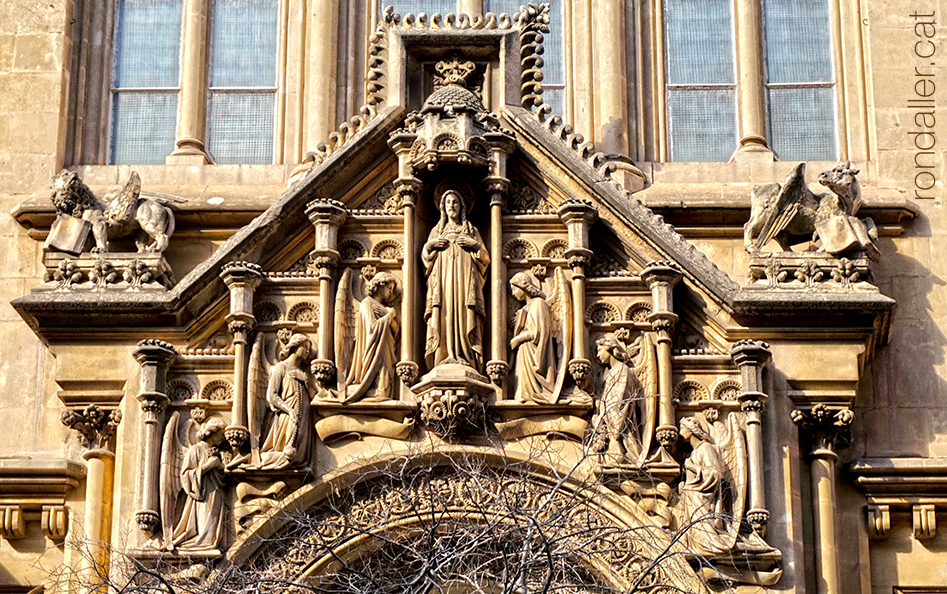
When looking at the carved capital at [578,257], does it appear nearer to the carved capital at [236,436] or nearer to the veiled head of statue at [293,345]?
the veiled head of statue at [293,345]

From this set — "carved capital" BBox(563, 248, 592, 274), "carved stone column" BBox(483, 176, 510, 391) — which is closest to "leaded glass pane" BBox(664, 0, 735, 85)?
"carved stone column" BBox(483, 176, 510, 391)

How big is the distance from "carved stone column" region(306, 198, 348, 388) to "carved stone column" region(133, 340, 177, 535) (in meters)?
1.48

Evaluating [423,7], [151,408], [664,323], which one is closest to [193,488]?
[151,408]

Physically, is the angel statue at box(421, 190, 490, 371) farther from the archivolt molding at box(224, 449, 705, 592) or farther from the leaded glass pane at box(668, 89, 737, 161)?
the leaded glass pane at box(668, 89, 737, 161)

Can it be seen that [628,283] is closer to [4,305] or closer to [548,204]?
[548,204]

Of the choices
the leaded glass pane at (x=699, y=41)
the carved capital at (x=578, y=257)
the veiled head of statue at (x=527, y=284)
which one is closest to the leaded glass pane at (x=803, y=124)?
the leaded glass pane at (x=699, y=41)

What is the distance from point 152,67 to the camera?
25984mm

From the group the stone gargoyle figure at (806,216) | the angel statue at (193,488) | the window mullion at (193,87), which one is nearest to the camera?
the angel statue at (193,488)

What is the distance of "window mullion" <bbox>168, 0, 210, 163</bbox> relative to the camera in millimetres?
25297

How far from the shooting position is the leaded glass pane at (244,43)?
85.0 feet

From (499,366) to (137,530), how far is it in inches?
149

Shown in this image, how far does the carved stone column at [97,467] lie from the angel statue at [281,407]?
1476mm

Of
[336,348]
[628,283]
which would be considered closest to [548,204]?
[628,283]

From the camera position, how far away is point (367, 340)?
73.3 feet
